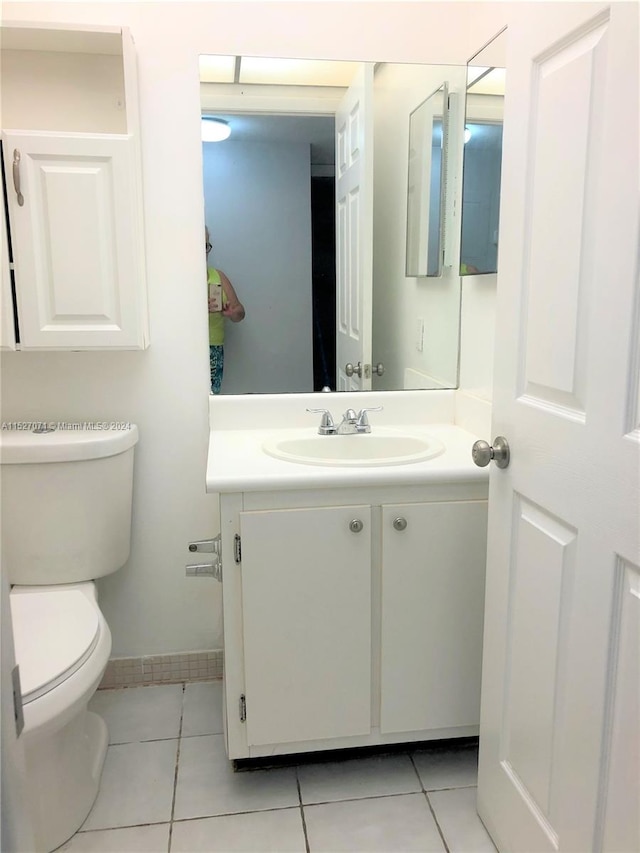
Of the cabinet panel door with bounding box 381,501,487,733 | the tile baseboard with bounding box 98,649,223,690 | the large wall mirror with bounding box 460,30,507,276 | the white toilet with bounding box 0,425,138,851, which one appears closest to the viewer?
the white toilet with bounding box 0,425,138,851

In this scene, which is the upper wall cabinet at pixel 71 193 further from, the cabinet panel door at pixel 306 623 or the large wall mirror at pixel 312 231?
the cabinet panel door at pixel 306 623

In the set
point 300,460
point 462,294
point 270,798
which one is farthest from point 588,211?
point 270,798

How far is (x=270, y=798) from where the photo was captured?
1.56 m

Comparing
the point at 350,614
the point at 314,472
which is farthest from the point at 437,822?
the point at 314,472

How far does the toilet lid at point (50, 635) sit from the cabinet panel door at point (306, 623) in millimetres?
363

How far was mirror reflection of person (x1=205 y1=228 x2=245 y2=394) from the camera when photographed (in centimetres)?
184

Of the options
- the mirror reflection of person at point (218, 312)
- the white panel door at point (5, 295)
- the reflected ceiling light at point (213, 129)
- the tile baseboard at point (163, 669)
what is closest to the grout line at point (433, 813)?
the tile baseboard at point (163, 669)

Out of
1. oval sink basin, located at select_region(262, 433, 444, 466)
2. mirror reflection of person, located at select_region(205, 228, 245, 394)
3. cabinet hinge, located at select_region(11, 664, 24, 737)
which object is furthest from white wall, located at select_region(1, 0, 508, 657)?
cabinet hinge, located at select_region(11, 664, 24, 737)

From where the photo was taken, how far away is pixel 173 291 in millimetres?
1812

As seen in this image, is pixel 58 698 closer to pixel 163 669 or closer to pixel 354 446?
pixel 163 669

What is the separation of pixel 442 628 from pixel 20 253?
1.37 metres

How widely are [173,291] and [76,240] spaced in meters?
0.29

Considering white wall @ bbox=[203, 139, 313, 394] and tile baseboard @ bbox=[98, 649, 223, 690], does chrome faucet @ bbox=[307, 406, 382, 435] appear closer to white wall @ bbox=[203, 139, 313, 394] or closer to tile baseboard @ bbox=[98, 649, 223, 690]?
white wall @ bbox=[203, 139, 313, 394]

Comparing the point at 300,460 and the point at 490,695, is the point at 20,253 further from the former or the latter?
the point at 490,695
